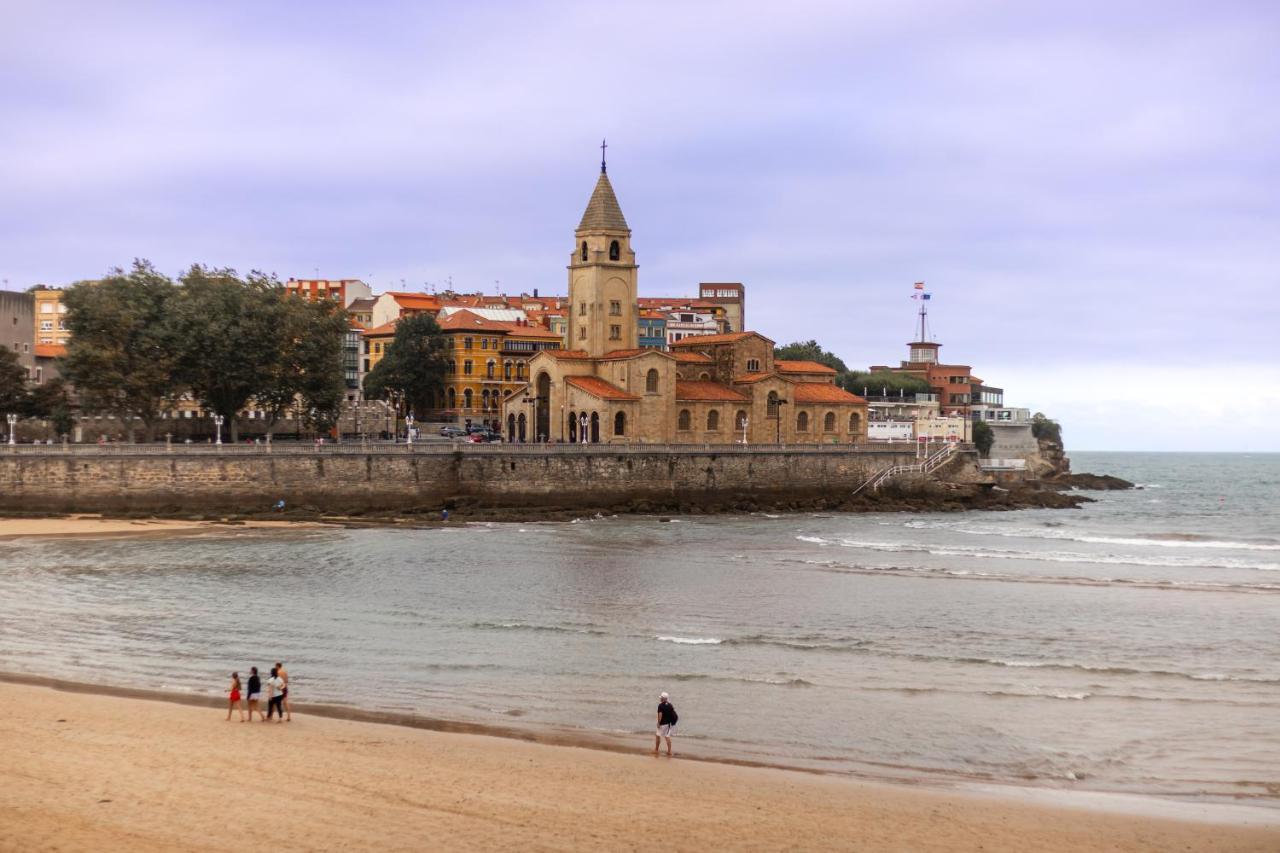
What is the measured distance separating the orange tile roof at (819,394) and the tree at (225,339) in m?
37.3

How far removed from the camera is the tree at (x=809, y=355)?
13875 centimetres

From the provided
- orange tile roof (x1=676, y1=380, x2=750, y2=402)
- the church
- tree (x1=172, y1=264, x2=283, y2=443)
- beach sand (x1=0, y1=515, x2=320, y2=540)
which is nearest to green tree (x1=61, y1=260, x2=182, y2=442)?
tree (x1=172, y1=264, x2=283, y2=443)

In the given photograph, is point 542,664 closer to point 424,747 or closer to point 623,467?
point 424,747

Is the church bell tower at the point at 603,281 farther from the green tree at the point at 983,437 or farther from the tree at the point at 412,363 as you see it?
the green tree at the point at 983,437

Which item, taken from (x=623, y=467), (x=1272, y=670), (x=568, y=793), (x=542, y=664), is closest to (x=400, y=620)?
(x=542, y=664)

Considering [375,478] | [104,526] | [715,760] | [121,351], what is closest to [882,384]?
[375,478]

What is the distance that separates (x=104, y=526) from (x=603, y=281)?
39480 mm

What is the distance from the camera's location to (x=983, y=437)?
126125mm

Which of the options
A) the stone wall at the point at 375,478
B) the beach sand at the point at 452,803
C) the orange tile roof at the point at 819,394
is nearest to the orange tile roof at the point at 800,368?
the orange tile roof at the point at 819,394

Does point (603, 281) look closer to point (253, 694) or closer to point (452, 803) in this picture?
point (253, 694)

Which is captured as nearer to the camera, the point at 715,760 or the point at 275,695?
the point at 715,760

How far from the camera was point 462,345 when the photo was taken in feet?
373

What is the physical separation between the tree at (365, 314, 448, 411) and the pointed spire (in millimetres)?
23562

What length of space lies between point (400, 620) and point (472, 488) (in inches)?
1330
